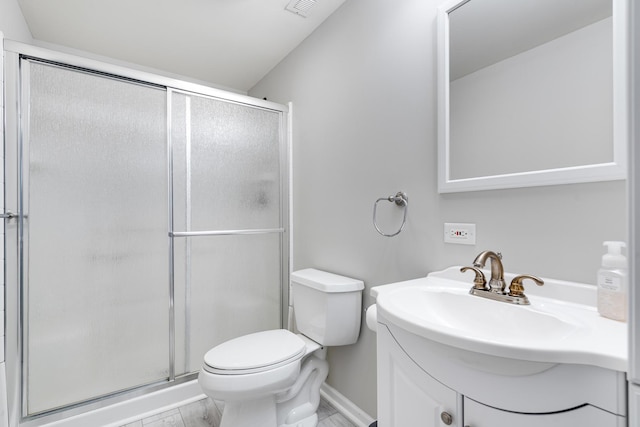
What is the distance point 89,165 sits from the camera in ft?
5.22

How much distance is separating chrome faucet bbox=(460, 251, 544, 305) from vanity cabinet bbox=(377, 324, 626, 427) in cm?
33

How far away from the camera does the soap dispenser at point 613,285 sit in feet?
2.33

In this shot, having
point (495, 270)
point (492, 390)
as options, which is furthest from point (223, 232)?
point (492, 390)

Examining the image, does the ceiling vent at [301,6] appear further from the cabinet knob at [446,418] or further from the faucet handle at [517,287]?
the cabinet knob at [446,418]

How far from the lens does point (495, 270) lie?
37.2 inches

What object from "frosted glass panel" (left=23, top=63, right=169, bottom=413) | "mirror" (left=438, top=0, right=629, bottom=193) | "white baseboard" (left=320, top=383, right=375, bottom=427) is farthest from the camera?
"white baseboard" (left=320, top=383, right=375, bottom=427)

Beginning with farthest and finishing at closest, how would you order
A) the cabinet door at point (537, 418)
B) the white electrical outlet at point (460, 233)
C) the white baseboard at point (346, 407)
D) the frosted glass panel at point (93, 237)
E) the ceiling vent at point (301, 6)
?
the ceiling vent at point (301, 6) < the white baseboard at point (346, 407) < the frosted glass panel at point (93, 237) < the white electrical outlet at point (460, 233) < the cabinet door at point (537, 418)

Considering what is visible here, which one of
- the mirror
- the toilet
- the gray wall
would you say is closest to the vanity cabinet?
the gray wall

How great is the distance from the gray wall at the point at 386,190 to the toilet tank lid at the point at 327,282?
0.06 m

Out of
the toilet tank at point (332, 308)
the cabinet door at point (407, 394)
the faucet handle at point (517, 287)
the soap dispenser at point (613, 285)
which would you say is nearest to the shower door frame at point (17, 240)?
the toilet tank at point (332, 308)

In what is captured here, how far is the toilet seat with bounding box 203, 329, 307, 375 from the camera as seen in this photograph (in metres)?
1.33

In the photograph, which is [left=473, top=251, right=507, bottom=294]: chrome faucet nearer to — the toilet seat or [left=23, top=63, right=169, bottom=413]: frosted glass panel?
the toilet seat

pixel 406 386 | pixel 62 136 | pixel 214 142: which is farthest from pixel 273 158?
pixel 406 386

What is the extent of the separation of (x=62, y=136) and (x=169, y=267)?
0.87 m
